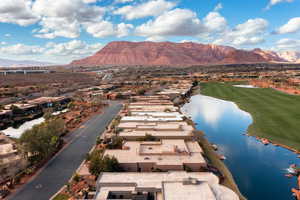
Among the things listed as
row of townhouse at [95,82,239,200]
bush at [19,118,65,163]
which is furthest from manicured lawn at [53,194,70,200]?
bush at [19,118,65,163]

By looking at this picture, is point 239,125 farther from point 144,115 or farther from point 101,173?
point 101,173

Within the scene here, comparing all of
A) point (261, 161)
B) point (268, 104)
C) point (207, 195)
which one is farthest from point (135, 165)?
point (268, 104)

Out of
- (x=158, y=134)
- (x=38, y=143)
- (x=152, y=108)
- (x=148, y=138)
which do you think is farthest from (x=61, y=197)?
(x=152, y=108)

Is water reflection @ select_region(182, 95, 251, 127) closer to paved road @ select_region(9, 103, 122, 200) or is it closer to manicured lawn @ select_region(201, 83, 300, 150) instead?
manicured lawn @ select_region(201, 83, 300, 150)

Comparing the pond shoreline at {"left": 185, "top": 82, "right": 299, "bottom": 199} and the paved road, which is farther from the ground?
the paved road

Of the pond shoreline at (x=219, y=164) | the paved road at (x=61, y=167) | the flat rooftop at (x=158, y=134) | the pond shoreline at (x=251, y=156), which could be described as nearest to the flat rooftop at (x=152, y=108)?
the pond shoreline at (x=251, y=156)
